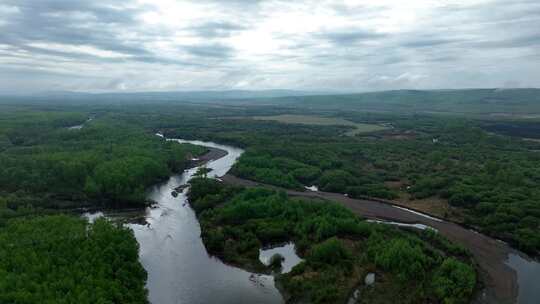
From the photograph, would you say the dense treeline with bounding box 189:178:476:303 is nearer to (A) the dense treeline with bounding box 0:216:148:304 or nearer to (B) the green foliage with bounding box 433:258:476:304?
(B) the green foliage with bounding box 433:258:476:304

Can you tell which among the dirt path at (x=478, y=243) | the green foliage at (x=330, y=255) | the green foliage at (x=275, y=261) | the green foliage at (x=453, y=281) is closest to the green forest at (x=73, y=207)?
the green foliage at (x=275, y=261)

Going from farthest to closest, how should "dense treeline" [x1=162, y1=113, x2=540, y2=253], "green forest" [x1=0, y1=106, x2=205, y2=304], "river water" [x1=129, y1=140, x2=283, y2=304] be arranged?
"dense treeline" [x1=162, y1=113, x2=540, y2=253], "river water" [x1=129, y1=140, x2=283, y2=304], "green forest" [x1=0, y1=106, x2=205, y2=304]

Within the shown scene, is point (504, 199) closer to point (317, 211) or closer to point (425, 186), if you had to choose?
point (425, 186)

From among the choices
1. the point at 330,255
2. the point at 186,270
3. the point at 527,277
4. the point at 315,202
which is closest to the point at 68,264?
the point at 186,270

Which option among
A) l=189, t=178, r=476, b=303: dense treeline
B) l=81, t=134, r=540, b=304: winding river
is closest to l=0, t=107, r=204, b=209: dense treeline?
l=81, t=134, r=540, b=304: winding river

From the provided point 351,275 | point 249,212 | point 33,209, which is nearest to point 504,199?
point 351,275

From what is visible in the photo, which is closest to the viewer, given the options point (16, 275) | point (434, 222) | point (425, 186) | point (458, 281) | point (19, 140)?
point (16, 275)

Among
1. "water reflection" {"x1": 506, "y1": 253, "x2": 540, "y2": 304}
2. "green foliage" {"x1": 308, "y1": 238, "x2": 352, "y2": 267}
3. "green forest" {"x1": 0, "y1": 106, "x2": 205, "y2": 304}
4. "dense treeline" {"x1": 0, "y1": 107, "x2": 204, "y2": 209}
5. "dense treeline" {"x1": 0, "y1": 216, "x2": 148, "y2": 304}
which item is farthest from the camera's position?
"dense treeline" {"x1": 0, "y1": 107, "x2": 204, "y2": 209}
